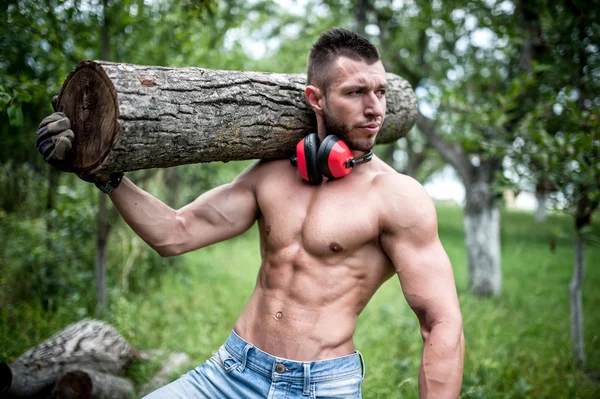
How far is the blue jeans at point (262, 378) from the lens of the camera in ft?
7.07

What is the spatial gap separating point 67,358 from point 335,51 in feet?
8.65

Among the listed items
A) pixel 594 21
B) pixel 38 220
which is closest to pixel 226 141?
pixel 594 21

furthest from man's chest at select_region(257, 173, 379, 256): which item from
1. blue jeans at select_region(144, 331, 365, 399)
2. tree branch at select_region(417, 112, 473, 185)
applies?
tree branch at select_region(417, 112, 473, 185)

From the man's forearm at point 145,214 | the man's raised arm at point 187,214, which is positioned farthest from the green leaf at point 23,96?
the man's forearm at point 145,214

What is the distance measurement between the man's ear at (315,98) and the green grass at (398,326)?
6.08ft

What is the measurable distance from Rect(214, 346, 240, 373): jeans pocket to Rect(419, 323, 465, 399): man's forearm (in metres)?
0.84

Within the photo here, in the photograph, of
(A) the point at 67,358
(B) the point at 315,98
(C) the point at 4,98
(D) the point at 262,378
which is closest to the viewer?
(D) the point at 262,378

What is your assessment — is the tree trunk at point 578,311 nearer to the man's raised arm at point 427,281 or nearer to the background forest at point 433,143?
the background forest at point 433,143

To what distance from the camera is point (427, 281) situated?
2.11 metres

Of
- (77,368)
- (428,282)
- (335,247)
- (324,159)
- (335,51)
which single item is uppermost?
(335,51)

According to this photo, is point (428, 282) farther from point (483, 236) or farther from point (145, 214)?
point (483, 236)

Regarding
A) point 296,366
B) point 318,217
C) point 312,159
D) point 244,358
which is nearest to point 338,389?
point 296,366

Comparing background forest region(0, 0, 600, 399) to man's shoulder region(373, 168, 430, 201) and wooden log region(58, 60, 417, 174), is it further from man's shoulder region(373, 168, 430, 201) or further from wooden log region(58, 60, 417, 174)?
man's shoulder region(373, 168, 430, 201)

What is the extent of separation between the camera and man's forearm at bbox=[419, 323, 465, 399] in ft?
6.70
